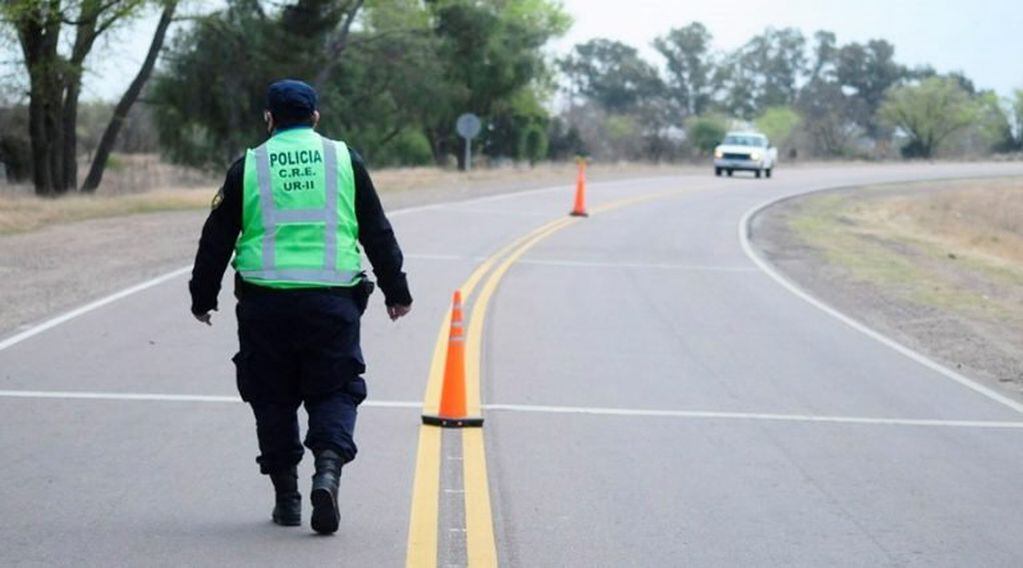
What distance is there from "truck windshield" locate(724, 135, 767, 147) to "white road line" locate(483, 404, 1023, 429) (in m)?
48.9

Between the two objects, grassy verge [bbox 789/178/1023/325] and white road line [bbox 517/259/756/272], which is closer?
grassy verge [bbox 789/178/1023/325]

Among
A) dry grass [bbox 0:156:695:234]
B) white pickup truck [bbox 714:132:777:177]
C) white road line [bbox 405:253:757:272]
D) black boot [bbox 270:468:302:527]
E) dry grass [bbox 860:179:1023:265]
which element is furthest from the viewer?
white pickup truck [bbox 714:132:777:177]

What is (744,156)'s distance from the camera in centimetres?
5794

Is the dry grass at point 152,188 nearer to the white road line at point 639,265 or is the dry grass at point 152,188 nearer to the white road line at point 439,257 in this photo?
the white road line at point 439,257

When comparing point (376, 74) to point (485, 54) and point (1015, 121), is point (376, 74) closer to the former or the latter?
point (485, 54)

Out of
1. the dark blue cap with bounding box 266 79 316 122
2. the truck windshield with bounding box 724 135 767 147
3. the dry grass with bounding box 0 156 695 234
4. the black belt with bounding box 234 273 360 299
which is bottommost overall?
the dry grass with bounding box 0 156 695 234

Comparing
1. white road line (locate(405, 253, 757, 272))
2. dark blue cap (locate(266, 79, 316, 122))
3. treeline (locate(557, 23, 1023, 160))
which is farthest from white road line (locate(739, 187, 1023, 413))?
treeline (locate(557, 23, 1023, 160))

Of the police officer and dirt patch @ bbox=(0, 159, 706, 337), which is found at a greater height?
the police officer

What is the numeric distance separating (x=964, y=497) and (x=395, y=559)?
3269 millimetres

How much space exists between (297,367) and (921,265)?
63.8 ft

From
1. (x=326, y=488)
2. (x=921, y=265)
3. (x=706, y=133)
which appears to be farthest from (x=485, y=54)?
(x=326, y=488)

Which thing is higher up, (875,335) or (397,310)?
(397,310)

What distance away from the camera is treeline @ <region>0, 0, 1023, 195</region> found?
3978 centimetres

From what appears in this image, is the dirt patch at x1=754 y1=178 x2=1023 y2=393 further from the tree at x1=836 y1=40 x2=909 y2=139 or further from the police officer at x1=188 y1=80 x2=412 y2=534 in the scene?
the tree at x1=836 y1=40 x2=909 y2=139
